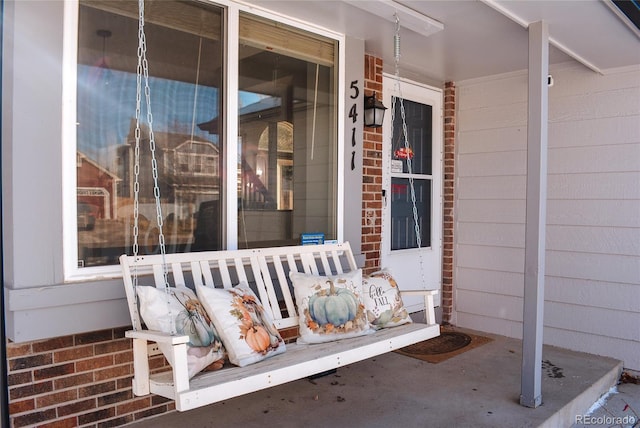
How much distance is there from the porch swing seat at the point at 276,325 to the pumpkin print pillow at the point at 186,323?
0.19 ft

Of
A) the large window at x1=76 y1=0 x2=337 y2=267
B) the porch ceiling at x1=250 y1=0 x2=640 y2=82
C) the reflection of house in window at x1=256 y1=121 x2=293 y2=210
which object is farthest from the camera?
the reflection of house in window at x1=256 y1=121 x2=293 y2=210

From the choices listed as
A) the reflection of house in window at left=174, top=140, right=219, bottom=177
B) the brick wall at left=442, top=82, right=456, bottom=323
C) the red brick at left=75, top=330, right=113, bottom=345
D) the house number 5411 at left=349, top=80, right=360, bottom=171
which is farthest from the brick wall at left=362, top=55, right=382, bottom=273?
the red brick at left=75, top=330, right=113, bottom=345

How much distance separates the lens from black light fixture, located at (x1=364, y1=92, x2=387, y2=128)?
13.3 ft

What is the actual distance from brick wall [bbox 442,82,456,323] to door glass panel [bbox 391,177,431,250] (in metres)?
0.22

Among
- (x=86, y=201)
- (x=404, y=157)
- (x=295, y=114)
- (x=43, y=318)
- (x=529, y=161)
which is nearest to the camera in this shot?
(x=43, y=318)

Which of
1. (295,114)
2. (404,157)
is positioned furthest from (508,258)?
(295,114)

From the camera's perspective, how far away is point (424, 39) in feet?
12.3

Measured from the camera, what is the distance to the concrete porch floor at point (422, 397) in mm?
2914

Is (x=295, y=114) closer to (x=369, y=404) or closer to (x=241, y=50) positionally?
(x=241, y=50)

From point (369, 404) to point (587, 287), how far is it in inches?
89.7

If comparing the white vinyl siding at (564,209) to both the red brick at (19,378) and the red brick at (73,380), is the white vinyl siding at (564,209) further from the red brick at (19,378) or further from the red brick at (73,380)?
the red brick at (19,378)

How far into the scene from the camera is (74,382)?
2.54 meters

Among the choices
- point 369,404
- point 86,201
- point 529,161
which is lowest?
point 369,404

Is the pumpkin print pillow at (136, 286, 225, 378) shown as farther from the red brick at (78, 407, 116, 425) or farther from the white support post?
the white support post
